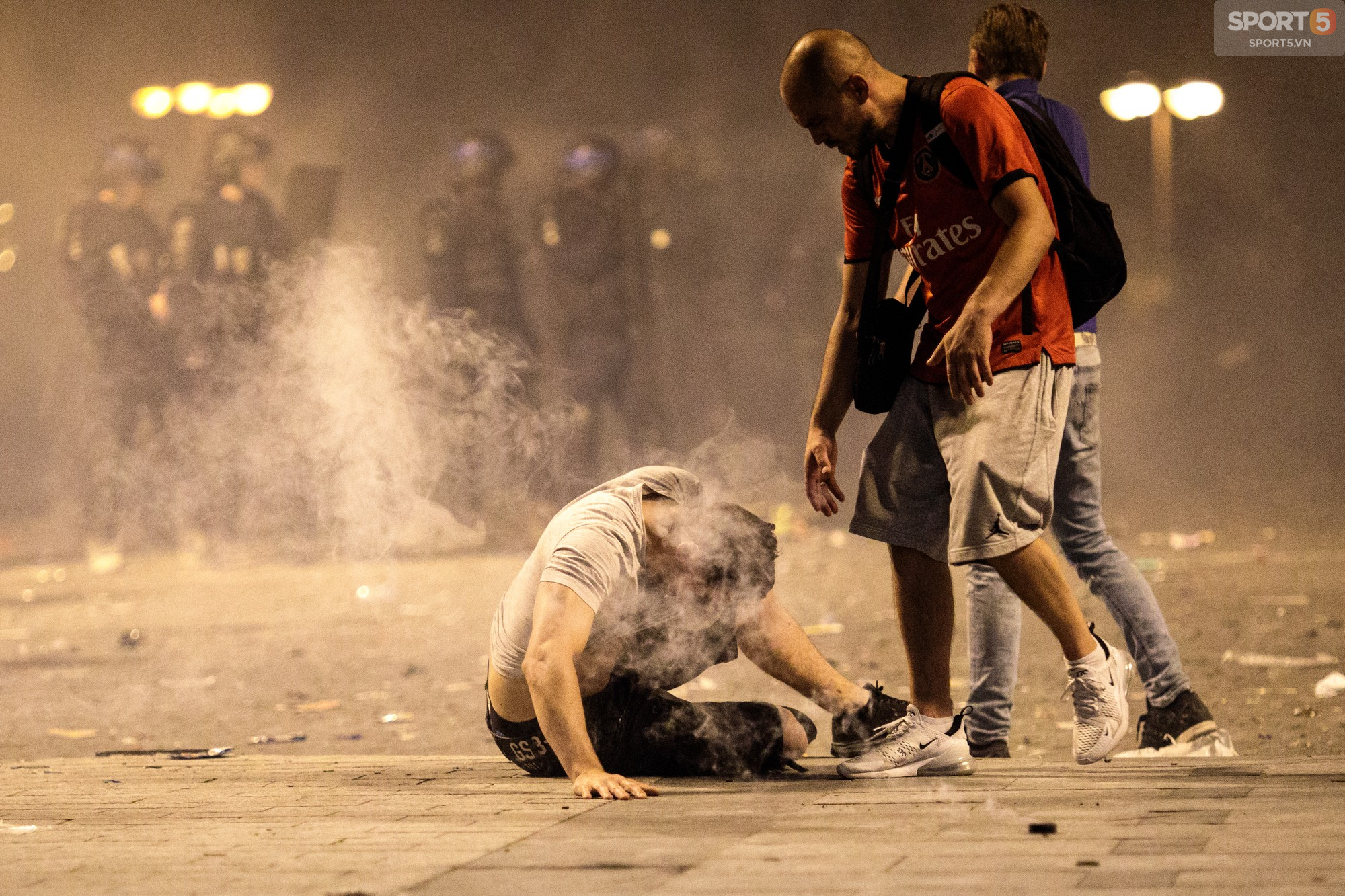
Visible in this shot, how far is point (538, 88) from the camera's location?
40.9ft

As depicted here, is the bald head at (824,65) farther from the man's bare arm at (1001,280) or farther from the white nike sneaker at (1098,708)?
the white nike sneaker at (1098,708)

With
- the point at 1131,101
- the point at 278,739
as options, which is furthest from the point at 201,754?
Answer: the point at 1131,101

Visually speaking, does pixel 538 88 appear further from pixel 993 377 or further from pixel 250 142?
pixel 993 377

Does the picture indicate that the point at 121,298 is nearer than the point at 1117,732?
No

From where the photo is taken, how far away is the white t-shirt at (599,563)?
2814 mm

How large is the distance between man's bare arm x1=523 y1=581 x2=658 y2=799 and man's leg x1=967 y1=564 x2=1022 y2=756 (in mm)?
990

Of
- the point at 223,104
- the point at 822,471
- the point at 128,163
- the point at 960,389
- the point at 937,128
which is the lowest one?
the point at 822,471

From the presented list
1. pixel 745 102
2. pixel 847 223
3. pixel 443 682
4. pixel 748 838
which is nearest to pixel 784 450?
pixel 745 102

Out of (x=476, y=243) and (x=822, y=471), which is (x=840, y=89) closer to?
(x=822, y=471)

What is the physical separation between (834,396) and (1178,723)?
3.66ft

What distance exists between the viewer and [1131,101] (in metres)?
12.0

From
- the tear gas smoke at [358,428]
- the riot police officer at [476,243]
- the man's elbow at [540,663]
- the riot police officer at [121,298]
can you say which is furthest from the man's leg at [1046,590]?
the riot police officer at [121,298]

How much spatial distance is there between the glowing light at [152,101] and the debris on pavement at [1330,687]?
35.3 ft

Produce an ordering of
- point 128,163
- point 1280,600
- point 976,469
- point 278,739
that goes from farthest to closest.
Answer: point 128,163
point 1280,600
point 278,739
point 976,469
